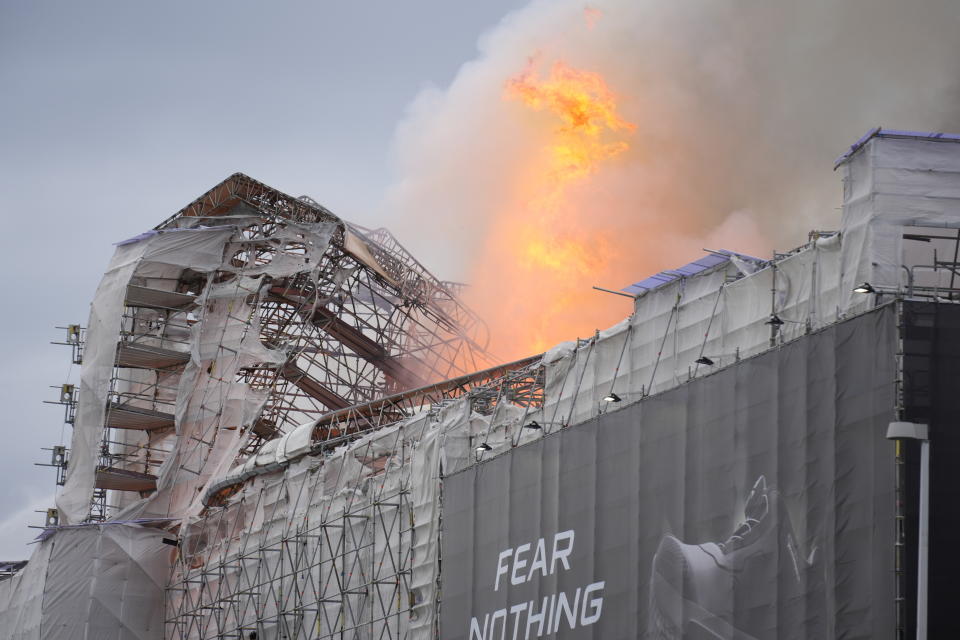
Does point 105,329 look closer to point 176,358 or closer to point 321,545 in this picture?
point 176,358

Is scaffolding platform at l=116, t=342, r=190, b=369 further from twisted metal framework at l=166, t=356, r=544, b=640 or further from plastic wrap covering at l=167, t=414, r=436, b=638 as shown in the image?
plastic wrap covering at l=167, t=414, r=436, b=638

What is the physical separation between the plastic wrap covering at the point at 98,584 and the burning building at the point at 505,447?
4.8 inches

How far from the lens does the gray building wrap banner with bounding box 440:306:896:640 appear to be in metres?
29.1

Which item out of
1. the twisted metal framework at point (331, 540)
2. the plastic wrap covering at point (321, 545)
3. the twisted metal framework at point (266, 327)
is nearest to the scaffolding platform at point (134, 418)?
the twisted metal framework at point (266, 327)

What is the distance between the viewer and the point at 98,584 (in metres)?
60.8

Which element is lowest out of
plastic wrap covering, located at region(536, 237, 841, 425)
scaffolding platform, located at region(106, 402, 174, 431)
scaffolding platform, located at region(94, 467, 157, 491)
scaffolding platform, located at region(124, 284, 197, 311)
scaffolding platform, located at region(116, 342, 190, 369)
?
plastic wrap covering, located at region(536, 237, 841, 425)

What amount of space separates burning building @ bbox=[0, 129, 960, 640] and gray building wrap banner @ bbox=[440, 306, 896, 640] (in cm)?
7

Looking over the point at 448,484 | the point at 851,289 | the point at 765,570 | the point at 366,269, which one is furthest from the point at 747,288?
the point at 366,269

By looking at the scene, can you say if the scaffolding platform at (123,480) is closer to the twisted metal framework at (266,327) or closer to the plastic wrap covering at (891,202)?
the twisted metal framework at (266,327)

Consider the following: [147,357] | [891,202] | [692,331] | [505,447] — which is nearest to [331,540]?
[505,447]

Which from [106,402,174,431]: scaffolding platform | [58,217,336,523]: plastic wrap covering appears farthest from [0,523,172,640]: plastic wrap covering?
[106,402,174,431]: scaffolding platform

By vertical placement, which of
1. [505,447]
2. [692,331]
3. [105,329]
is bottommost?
[505,447]

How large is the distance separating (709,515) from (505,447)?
11345mm

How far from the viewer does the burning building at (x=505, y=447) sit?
2942 centimetres
